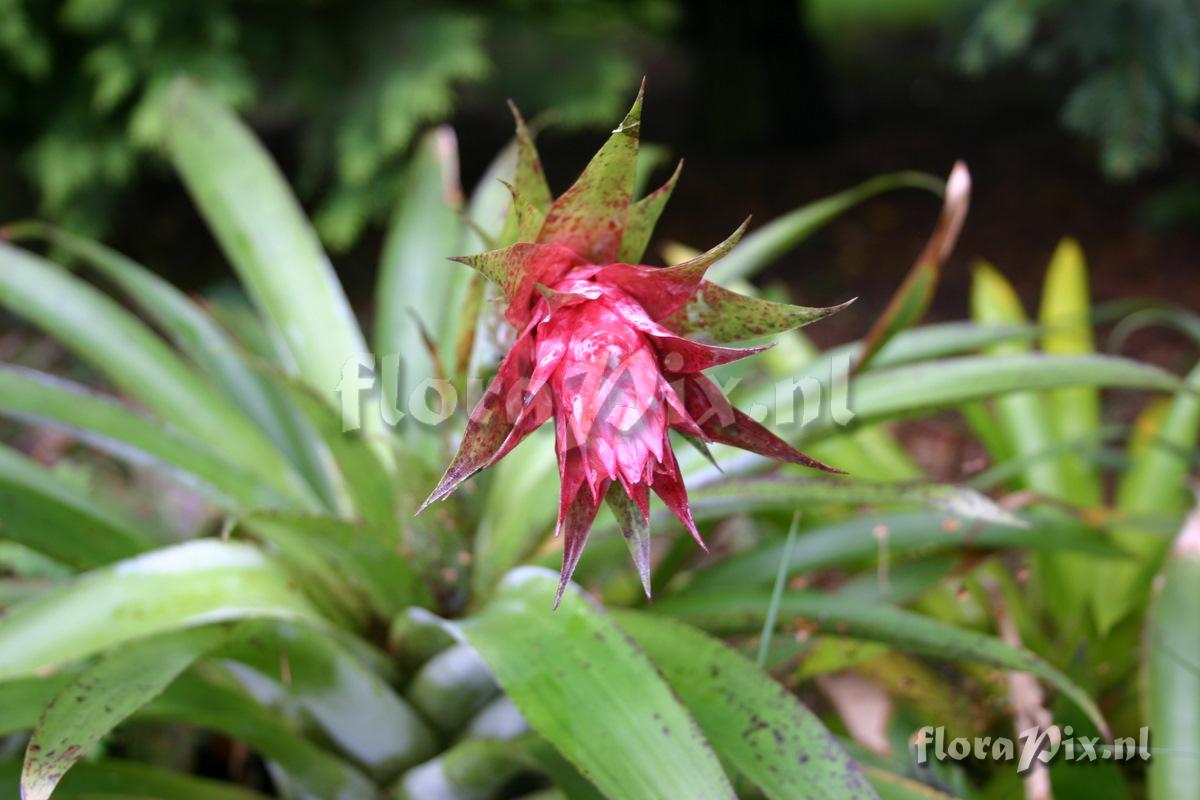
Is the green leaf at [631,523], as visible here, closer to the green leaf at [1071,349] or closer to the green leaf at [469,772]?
the green leaf at [469,772]

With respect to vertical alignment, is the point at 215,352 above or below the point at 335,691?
above

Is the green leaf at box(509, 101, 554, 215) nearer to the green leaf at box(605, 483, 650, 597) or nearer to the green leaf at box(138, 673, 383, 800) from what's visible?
the green leaf at box(605, 483, 650, 597)

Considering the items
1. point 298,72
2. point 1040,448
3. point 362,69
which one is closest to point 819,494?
point 1040,448

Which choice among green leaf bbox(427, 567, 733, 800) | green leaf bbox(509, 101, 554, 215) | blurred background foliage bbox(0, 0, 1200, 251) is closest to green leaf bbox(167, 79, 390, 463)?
green leaf bbox(427, 567, 733, 800)

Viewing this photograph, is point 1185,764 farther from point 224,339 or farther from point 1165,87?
point 1165,87

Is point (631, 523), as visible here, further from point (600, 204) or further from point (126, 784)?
point (126, 784)

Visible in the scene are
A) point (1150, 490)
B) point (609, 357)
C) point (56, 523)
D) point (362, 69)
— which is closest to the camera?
point (609, 357)
